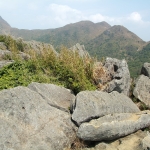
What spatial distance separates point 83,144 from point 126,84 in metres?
3.98

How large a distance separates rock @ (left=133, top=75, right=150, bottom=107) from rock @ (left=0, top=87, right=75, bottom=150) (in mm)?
4316

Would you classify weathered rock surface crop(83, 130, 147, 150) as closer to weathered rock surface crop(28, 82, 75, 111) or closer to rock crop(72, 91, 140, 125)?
rock crop(72, 91, 140, 125)

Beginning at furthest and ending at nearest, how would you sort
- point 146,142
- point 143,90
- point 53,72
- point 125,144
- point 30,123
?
point 143,90 < point 53,72 < point 125,144 < point 30,123 < point 146,142

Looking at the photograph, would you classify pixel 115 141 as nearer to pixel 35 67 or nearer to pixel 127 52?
pixel 35 67

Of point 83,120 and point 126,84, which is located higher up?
point 126,84

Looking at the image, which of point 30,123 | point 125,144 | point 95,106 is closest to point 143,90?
point 95,106

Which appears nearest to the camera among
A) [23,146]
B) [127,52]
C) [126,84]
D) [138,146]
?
[23,146]

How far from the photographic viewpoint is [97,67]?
10125 mm

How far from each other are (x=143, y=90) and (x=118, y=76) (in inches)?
68.8

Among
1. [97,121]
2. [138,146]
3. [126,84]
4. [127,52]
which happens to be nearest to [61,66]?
[126,84]

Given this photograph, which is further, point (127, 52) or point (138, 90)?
point (127, 52)

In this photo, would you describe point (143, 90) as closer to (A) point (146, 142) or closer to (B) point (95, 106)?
(B) point (95, 106)

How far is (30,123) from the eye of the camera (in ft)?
21.7

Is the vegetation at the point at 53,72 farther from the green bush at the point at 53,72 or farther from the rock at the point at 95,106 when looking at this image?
the rock at the point at 95,106
